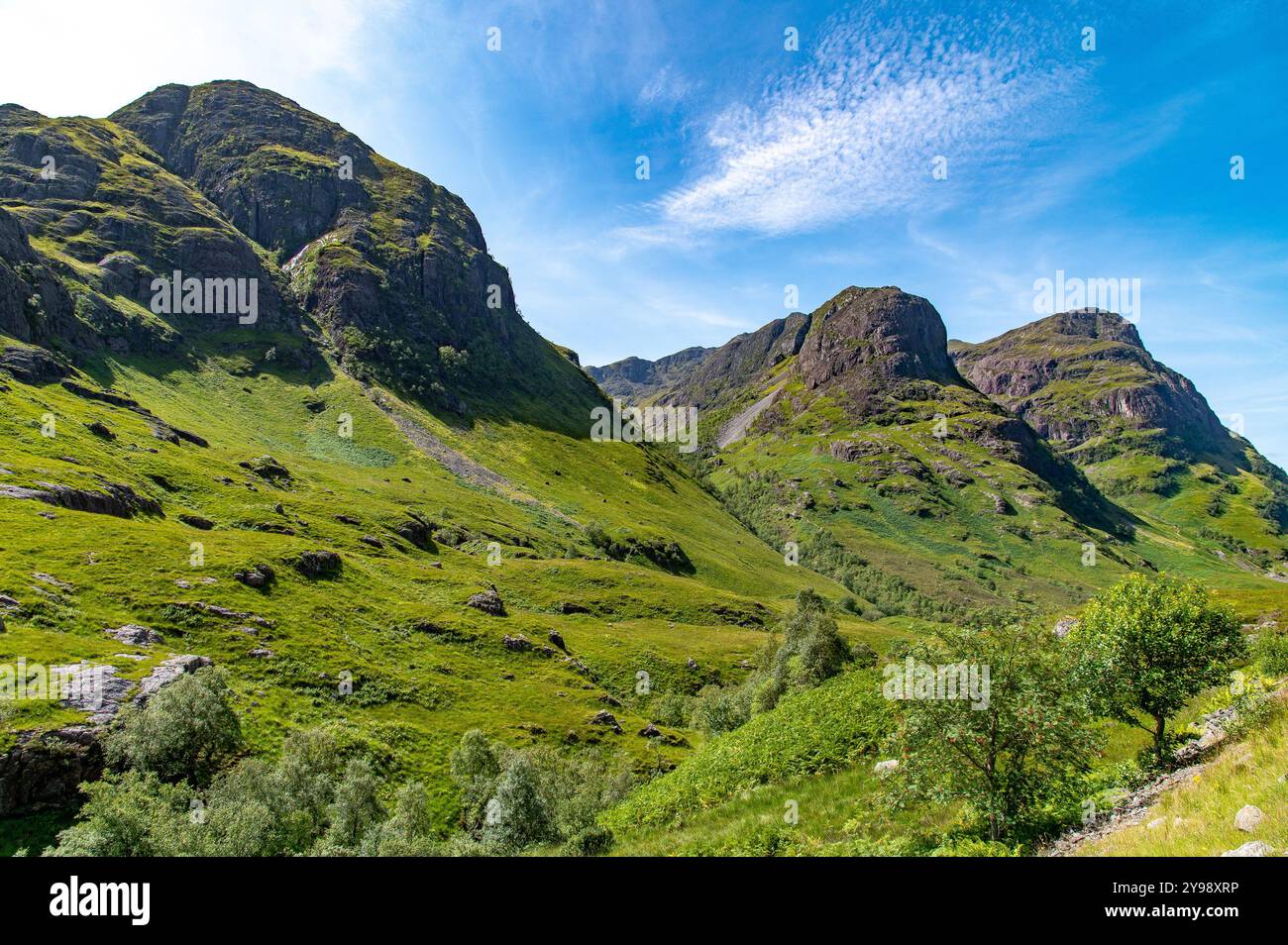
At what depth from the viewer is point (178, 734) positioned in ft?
140

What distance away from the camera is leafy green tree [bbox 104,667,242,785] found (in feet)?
135

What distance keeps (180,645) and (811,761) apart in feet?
218

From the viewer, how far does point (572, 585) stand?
138 m

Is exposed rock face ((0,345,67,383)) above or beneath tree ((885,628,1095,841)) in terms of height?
above

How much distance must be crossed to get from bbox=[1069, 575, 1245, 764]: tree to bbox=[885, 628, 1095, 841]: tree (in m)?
3.92

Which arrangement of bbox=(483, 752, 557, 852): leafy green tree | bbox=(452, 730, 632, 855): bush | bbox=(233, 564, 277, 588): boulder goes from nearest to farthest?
1. bbox=(452, 730, 632, 855): bush
2. bbox=(483, 752, 557, 852): leafy green tree
3. bbox=(233, 564, 277, 588): boulder

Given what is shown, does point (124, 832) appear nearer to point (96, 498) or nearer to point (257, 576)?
point (257, 576)

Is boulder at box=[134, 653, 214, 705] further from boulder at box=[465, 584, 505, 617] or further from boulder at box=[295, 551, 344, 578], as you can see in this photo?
boulder at box=[465, 584, 505, 617]

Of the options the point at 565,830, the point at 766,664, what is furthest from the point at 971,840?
the point at 766,664

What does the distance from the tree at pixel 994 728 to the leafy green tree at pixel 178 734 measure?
5047cm

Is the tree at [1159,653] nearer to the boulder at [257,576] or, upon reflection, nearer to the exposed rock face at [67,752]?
the exposed rock face at [67,752]

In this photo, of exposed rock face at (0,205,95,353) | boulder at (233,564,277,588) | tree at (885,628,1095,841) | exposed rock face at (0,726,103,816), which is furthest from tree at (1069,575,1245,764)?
exposed rock face at (0,205,95,353)

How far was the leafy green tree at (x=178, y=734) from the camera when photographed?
41.3 m

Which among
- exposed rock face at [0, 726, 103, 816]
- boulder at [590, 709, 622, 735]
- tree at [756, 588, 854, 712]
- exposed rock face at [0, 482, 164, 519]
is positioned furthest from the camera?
boulder at [590, 709, 622, 735]
